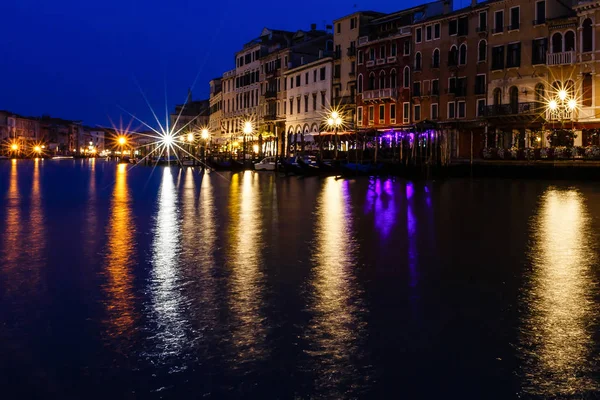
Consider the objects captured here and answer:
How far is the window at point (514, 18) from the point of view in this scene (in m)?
41.8

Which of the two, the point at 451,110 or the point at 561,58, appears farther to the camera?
the point at 451,110

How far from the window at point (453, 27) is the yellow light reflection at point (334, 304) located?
37.2 m

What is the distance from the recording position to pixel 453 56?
47.2 m

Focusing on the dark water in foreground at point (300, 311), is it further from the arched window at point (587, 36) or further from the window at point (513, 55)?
the window at point (513, 55)

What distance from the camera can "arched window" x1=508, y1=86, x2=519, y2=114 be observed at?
4187cm

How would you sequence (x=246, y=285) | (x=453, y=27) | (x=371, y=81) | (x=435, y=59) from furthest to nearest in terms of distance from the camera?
(x=371, y=81)
(x=435, y=59)
(x=453, y=27)
(x=246, y=285)

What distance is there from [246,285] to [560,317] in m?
3.27

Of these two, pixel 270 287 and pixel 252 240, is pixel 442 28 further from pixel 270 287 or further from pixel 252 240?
pixel 270 287

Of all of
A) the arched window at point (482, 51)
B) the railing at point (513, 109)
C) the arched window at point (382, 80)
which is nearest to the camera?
the railing at point (513, 109)

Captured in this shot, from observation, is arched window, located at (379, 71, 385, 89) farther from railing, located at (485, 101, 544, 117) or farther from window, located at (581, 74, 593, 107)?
window, located at (581, 74, 593, 107)

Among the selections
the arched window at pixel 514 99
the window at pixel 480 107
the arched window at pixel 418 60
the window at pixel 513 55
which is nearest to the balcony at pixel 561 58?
the window at pixel 513 55

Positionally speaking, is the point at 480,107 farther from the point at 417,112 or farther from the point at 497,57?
the point at 417,112

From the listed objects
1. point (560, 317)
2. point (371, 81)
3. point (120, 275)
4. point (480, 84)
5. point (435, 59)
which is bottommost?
point (560, 317)

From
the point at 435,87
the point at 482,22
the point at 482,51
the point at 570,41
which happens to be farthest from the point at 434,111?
the point at 570,41
